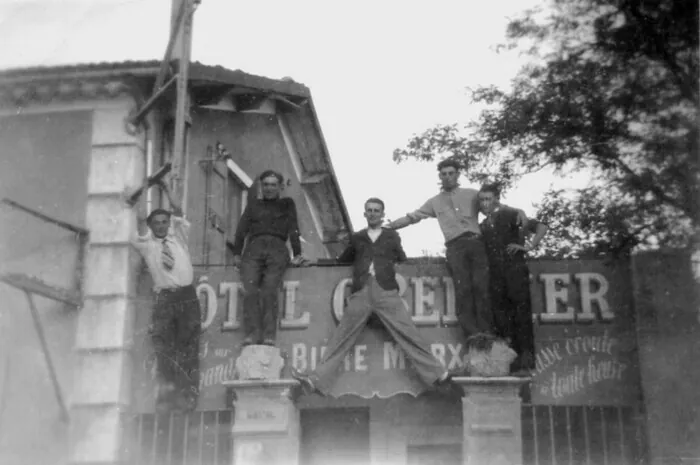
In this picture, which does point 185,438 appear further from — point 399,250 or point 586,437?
point 586,437

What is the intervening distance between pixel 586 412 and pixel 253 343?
3.23 m

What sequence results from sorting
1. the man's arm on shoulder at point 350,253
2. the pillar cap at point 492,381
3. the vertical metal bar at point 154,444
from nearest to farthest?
the pillar cap at point 492,381
the vertical metal bar at point 154,444
the man's arm on shoulder at point 350,253

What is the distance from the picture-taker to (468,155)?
1228 centimetres

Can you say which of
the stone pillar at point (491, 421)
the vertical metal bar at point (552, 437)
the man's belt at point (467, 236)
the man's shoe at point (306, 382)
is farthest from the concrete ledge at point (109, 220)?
the vertical metal bar at point (552, 437)

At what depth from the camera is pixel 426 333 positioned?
9.91 meters

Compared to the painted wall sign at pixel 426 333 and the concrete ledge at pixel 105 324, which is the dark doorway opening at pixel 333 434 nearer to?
the painted wall sign at pixel 426 333

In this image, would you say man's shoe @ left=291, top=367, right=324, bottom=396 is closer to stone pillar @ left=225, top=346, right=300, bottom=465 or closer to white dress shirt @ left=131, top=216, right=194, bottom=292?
stone pillar @ left=225, top=346, right=300, bottom=465

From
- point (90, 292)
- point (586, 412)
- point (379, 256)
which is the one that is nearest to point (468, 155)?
point (379, 256)

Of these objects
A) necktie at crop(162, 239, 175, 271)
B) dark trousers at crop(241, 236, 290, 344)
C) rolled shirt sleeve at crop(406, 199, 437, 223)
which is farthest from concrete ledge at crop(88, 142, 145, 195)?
rolled shirt sleeve at crop(406, 199, 437, 223)

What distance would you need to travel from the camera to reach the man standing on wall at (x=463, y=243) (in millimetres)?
9375

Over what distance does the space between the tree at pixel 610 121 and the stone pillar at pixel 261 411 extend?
380 centimetres

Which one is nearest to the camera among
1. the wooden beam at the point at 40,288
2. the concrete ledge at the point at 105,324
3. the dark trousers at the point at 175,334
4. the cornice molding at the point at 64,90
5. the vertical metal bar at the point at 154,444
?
the wooden beam at the point at 40,288

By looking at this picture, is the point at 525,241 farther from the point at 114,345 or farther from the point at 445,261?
the point at 114,345

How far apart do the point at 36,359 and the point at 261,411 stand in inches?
97.2
